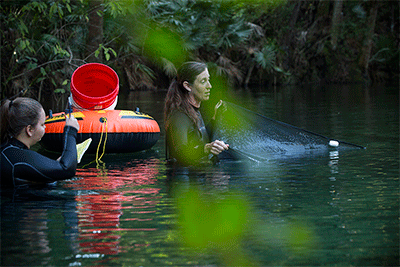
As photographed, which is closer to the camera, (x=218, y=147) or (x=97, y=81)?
(x=218, y=147)

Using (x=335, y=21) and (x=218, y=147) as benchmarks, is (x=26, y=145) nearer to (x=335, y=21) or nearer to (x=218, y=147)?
(x=218, y=147)

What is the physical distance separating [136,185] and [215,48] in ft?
74.4

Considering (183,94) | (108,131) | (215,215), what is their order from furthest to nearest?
(108,131), (183,94), (215,215)

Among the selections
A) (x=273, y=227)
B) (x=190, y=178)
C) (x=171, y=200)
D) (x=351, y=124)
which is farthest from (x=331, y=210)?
(x=351, y=124)

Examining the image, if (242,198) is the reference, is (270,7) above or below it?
above

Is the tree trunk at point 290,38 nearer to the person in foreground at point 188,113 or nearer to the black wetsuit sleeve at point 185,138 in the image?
the person in foreground at point 188,113

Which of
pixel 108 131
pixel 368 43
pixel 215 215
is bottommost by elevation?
pixel 215 215

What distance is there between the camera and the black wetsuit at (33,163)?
16.4ft

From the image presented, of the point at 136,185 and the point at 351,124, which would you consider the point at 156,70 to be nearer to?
the point at 351,124

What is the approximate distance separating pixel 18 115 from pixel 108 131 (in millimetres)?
3188

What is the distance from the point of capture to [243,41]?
96.2ft

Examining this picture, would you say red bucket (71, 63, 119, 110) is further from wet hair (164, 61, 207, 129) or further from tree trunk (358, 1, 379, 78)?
tree trunk (358, 1, 379, 78)

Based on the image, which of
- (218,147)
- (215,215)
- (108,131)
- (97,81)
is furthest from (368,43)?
(215,215)

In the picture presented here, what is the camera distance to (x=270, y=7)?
33438 millimetres
